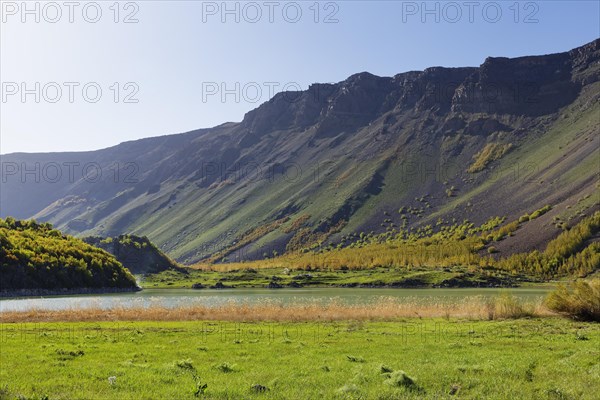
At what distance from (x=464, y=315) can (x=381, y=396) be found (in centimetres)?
3894

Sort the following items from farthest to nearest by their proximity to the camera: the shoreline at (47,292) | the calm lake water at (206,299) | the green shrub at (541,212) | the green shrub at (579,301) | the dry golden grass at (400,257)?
1. the green shrub at (541,212)
2. the dry golden grass at (400,257)
3. the shoreline at (47,292)
4. the calm lake water at (206,299)
5. the green shrub at (579,301)

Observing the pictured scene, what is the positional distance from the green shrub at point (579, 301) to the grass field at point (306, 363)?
3709 millimetres

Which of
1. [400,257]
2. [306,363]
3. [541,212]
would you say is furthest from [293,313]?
[541,212]

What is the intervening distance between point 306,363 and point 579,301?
32310 millimetres

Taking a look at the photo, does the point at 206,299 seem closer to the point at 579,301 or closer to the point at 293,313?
the point at 293,313

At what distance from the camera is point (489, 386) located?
20000 millimetres

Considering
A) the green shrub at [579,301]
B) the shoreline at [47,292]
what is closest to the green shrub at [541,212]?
the green shrub at [579,301]

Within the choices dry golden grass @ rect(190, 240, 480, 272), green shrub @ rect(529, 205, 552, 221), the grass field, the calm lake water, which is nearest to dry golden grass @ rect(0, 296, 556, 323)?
the calm lake water

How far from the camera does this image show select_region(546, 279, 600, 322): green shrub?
4516cm

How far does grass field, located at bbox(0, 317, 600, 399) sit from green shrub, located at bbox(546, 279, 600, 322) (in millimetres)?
3709

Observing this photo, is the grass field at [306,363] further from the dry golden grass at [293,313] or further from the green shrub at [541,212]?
the green shrub at [541,212]

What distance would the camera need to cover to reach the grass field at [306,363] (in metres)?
19.6

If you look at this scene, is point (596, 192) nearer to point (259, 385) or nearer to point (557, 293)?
point (557, 293)

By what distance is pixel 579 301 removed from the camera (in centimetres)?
4622
